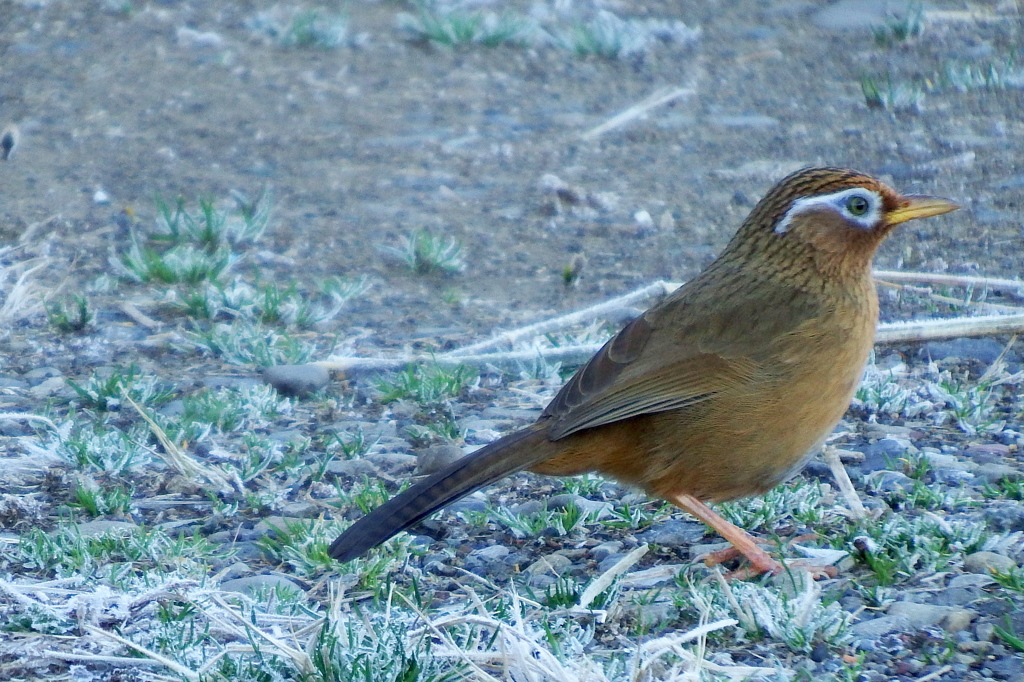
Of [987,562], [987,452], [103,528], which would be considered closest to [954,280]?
[987,452]

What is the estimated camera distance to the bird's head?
4594mm

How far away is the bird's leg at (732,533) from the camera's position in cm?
405

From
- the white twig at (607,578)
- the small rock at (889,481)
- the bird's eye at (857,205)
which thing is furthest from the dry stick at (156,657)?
the bird's eye at (857,205)

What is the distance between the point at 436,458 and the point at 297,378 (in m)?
1.03

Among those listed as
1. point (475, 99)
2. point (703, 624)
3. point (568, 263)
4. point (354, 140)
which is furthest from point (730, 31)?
point (703, 624)

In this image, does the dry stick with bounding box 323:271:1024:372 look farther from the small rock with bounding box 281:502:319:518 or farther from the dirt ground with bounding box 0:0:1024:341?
the small rock with bounding box 281:502:319:518

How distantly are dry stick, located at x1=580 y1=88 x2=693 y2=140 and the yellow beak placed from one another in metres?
4.40

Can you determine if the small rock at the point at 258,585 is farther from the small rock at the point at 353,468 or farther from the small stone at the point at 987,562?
the small stone at the point at 987,562

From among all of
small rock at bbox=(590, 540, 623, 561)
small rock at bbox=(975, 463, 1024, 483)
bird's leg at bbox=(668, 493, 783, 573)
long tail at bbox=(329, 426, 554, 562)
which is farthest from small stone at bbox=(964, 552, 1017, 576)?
long tail at bbox=(329, 426, 554, 562)

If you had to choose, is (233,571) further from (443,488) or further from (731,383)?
(731,383)

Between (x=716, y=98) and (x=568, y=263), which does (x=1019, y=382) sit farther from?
(x=716, y=98)

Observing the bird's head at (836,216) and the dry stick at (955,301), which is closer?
the bird's head at (836,216)

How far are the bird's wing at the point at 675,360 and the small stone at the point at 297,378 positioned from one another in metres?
1.52

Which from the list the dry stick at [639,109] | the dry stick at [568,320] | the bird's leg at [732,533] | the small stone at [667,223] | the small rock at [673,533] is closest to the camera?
the bird's leg at [732,533]
